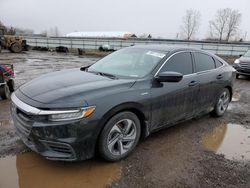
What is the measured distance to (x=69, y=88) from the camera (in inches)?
127

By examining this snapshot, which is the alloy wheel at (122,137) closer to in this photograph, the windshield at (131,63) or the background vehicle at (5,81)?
the windshield at (131,63)

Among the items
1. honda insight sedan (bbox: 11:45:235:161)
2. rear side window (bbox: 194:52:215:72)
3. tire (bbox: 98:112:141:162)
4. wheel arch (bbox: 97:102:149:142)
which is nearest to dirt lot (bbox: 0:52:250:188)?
tire (bbox: 98:112:141:162)

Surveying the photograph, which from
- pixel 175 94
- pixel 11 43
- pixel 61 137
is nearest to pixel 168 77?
pixel 175 94

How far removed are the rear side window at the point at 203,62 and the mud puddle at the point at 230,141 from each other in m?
1.26

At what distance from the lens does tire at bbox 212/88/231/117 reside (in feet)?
17.8

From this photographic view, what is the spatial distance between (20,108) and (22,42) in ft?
84.7

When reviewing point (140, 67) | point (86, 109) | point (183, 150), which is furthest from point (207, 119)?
point (86, 109)

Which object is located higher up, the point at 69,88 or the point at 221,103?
the point at 69,88

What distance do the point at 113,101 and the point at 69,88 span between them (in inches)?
24.2

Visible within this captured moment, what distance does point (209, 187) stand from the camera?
9.91 ft

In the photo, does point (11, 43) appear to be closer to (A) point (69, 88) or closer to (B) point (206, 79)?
(B) point (206, 79)

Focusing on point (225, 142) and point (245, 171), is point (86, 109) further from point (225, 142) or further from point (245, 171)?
point (225, 142)

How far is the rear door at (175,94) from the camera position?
12.3ft

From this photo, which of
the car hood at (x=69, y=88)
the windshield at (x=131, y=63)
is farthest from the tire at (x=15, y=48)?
the car hood at (x=69, y=88)
